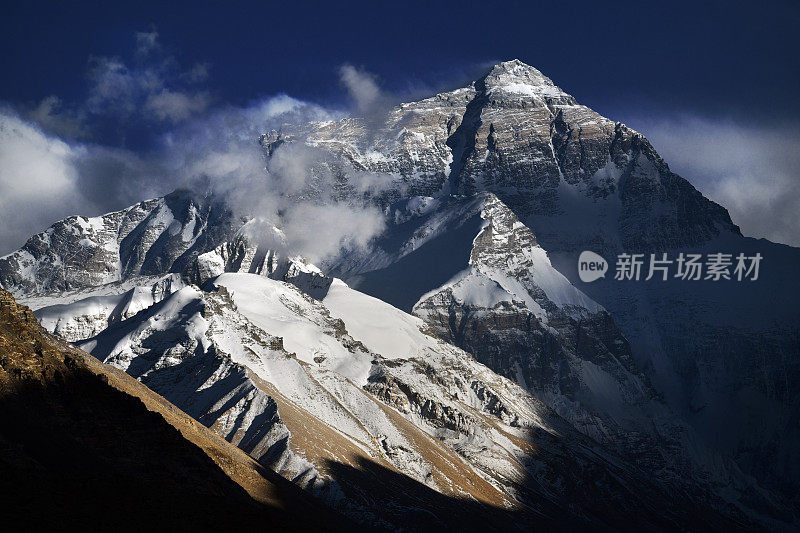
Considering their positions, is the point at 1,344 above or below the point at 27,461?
above

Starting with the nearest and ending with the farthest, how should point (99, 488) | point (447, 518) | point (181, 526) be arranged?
point (181, 526) → point (99, 488) → point (447, 518)

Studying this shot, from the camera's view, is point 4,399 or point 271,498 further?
point 271,498

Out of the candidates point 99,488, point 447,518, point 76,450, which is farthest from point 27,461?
point 447,518

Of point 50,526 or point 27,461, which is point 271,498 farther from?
point 50,526

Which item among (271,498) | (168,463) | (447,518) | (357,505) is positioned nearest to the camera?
(168,463)

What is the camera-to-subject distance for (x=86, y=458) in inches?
2662

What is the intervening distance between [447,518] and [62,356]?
5080 inches

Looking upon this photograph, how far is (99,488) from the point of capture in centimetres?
5925

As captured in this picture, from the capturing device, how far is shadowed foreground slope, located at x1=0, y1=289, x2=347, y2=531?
55.2 meters

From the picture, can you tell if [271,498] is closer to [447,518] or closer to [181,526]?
[181,526]

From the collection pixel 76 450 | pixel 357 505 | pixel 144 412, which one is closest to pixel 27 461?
pixel 76 450

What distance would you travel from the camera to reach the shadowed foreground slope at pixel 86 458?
5519cm

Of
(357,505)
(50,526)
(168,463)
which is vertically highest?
(357,505)

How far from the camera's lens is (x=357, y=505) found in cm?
17862
